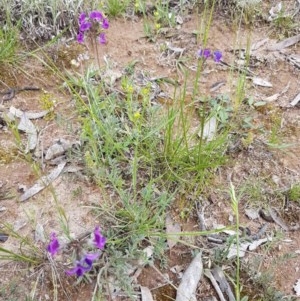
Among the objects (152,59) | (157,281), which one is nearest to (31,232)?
(157,281)

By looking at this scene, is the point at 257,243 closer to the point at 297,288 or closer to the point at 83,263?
the point at 297,288

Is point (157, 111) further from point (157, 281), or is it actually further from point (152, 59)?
point (157, 281)

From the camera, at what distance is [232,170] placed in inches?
93.8

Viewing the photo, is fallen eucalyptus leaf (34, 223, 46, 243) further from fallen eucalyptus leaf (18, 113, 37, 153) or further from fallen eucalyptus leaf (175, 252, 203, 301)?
fallen eucalyptus leaf (175, 252, 203, 301)

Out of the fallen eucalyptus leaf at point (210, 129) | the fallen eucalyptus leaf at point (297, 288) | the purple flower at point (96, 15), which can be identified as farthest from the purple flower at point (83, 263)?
the purple flower at point (96, 15)

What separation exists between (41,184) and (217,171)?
90 cm

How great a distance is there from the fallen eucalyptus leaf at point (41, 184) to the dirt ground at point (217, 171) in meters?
0.02

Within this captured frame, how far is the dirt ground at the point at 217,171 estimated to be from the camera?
2.04m

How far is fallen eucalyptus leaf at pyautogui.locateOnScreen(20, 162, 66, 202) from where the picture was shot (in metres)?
2.19

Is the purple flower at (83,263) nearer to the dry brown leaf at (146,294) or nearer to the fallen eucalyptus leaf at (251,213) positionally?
the dry brown leaf at (146,294)

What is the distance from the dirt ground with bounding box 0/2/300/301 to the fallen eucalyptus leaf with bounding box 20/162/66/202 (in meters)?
0.02

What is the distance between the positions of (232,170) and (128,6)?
1.55 meters

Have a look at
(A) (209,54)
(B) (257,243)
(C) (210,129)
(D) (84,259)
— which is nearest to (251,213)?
(B) (257,243)

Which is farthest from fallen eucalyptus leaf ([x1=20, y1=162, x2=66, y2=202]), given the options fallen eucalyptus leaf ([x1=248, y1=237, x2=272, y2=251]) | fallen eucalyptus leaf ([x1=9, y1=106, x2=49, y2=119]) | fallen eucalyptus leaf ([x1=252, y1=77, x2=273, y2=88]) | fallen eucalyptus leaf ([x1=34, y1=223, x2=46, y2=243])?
fallen eucalyptus leaf ([x1=252, y1=77, x2=273, y2=88])
